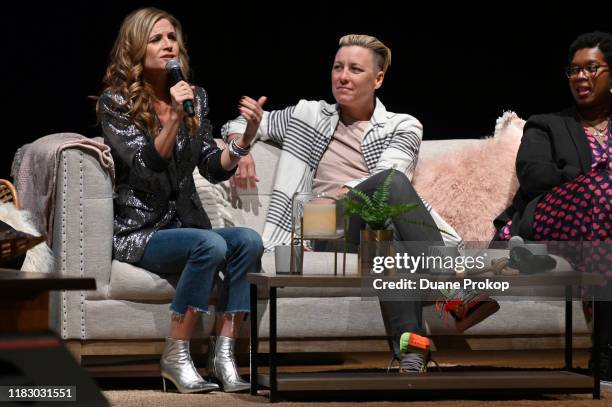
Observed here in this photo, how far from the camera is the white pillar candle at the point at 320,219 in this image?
248cm

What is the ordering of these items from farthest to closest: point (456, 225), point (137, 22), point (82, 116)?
point (82, 116) → point (456, 225) → point (137, 22)

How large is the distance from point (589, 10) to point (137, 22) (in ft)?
6.85

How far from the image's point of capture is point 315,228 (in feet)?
8.13

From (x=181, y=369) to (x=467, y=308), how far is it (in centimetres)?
80

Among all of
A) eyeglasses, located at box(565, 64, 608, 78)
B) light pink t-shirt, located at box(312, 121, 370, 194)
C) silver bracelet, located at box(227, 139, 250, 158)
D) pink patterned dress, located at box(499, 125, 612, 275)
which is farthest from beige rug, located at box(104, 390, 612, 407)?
eyeglasses, located at box(565, 64, 608, 78)

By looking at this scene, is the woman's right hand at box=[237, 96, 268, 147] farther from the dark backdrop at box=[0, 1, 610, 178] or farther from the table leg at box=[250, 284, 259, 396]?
the dark backdrop at box=[0, 1, 610, 178]

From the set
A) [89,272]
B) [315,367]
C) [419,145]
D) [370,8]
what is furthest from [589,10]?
[89,272]

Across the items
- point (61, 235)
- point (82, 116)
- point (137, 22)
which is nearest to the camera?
point (61, 235)

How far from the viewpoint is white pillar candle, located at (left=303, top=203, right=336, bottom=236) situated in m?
2.48

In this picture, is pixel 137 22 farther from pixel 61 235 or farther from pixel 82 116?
pixel 82 116

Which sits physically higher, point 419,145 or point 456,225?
point 419,145

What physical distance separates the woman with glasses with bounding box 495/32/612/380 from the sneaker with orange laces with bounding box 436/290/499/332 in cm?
34

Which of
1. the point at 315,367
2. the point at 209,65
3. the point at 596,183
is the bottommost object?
the point at 315,367

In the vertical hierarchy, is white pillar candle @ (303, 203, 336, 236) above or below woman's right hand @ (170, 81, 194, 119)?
below
